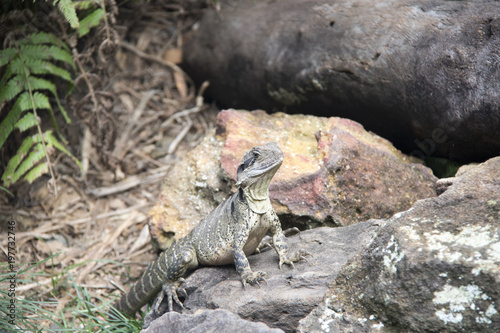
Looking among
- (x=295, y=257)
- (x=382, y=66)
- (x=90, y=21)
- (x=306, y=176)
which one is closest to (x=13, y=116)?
(x=90, y=21)

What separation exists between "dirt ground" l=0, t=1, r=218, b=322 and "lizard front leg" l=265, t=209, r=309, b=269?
2.27m

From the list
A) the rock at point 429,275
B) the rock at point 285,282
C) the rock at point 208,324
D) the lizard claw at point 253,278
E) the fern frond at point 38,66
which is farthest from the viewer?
the fern frond at point 38,66

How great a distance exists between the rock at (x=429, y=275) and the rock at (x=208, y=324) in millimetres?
362

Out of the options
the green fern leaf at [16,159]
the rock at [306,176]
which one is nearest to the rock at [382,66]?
the rock at [306,176]

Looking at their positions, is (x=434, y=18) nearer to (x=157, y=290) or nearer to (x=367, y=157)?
(x=367, y=157)

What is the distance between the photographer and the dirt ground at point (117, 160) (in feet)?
19.5

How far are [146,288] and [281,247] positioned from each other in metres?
1.45

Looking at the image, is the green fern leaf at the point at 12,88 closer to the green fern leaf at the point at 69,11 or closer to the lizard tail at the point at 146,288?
the green fern leaf at the point at 69,11

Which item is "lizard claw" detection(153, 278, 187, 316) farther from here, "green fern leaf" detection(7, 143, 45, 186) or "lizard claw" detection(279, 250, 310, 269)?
"green fern leaf" detection(7, 143, 45, 186)

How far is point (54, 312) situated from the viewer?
511 cm

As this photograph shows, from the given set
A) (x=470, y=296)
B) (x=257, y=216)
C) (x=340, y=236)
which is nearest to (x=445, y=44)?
(x=340, y=236)

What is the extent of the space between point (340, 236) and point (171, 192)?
212 centimetres

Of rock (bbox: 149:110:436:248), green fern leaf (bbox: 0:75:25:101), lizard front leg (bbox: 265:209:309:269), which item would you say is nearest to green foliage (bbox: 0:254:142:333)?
rock (bbox: 149:110:436:248)

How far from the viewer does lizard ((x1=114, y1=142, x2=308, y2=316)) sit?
409cm
